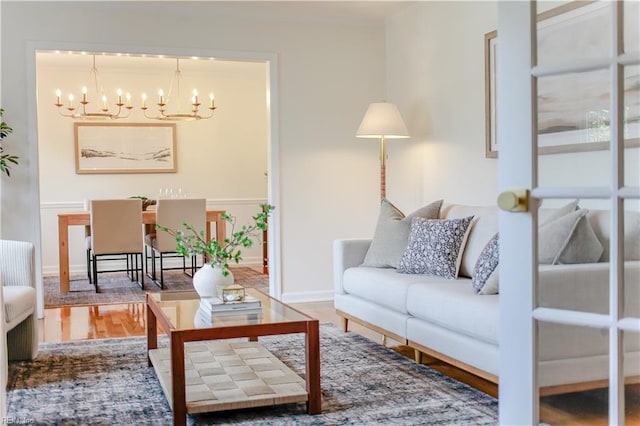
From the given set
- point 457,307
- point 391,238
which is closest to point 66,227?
point 391,238

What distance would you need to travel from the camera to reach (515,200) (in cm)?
160

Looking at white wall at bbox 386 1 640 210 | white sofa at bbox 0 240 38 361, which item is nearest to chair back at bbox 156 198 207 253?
white wall at bbox 386 1 640 210

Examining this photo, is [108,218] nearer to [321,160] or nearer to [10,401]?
[321,160]

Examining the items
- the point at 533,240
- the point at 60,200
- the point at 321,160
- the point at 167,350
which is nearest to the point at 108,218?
the point at 60,200

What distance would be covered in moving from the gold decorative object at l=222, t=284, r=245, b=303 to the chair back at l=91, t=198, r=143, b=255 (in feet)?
12.0

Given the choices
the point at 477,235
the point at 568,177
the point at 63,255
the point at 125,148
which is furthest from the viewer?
the point at 125,148

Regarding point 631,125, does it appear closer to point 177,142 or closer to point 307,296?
point 307,296

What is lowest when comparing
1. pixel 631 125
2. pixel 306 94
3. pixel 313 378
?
pixel 313 378

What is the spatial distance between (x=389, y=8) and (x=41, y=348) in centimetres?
373

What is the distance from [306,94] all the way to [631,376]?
468 cm

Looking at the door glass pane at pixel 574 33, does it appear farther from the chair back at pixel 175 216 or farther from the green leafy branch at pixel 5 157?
the chair back at pixel 175 216

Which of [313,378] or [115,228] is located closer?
[313,378]

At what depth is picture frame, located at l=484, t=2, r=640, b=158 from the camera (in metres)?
1.46

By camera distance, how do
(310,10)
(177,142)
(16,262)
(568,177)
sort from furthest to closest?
(177,142)
(310,10)
(16,262)
(568,177)
